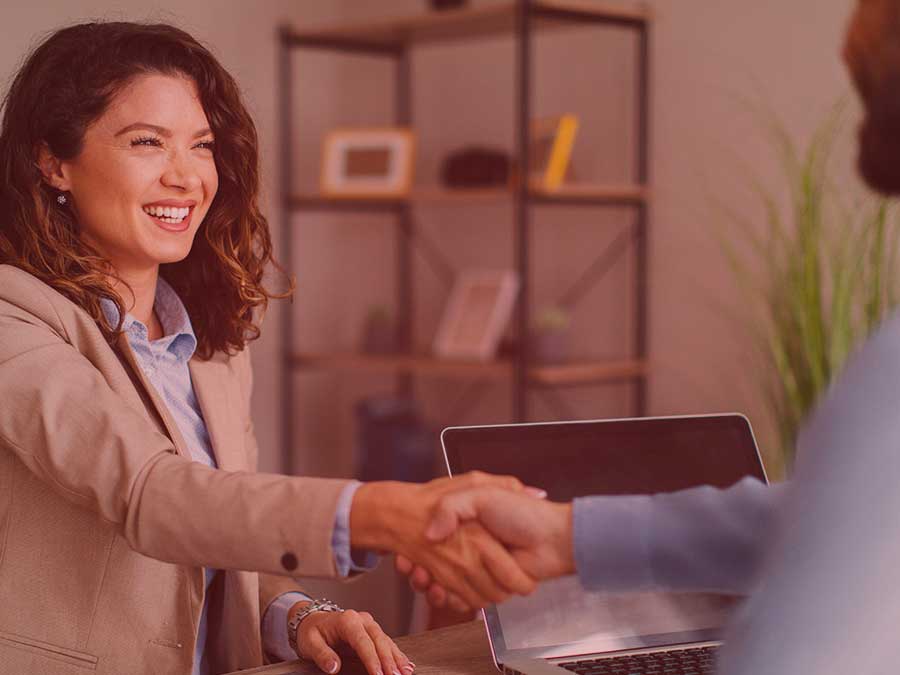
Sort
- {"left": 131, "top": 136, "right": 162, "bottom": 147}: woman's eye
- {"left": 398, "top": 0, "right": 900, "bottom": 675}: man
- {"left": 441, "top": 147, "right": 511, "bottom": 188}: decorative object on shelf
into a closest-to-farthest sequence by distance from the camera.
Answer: {"left": 398, "top": 0, "right": 900, "bottom": 675}: man → {"left": 131, "top": 136, "right": 162, "bottom": 147}: woman's eye → {"left": 441, "top": 147, "right": 511, "bottom": 188}: decorative object on shelf

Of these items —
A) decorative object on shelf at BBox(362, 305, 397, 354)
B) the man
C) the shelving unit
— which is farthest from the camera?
decorative object on shelf at BBox(362, 305, 397, 354)

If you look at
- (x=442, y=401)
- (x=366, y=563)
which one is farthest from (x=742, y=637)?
(x=442, y=401)

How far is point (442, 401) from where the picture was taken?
173 inches

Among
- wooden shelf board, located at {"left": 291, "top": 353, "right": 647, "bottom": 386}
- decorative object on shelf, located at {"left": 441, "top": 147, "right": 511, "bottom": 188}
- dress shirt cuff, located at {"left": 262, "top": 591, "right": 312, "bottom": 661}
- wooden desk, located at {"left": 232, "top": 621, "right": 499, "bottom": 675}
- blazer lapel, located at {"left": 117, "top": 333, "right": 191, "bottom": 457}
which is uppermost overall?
decorative object on shelf, located at {"left": 441, "top": 147, "right": 511, "bottom": 188}

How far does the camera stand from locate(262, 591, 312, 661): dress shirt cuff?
1.57 meters

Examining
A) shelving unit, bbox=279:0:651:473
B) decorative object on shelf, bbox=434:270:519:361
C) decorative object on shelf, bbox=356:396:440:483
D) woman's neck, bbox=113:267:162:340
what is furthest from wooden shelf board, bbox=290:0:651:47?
woman's neck, bbox=113:267:162:340

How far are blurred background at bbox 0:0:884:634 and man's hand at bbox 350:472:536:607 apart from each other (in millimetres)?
2086

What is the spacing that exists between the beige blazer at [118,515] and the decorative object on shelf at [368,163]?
2.27 metres

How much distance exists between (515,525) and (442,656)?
0.29 metres

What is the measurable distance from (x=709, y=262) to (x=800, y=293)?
0.75 m

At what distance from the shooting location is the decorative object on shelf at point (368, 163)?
3.89m

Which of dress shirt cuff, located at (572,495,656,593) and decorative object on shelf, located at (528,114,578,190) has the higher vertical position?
decorative object on shelf, located at (528,114,578,190)

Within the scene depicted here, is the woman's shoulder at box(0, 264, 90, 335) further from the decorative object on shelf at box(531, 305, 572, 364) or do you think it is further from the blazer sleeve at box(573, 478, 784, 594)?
the decorative object on shelf at box(531, 305, 572, 364)

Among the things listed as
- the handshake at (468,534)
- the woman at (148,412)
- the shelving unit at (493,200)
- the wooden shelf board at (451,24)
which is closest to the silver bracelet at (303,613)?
the woman at (148,412)
